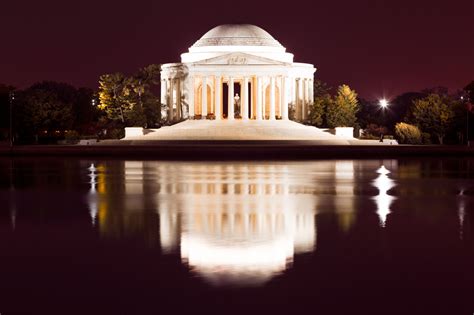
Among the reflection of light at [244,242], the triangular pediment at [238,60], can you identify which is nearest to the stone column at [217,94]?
the triangular pediment at [238,60]

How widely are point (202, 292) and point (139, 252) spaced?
14.5ft

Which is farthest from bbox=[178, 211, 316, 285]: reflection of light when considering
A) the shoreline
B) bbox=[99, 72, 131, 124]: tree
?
bbox=[99, 72, 131, 124]: tree

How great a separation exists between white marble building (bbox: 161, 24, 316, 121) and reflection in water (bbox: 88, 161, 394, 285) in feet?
258

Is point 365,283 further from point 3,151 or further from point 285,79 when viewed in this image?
point 285,79

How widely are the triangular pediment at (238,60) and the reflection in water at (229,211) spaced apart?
7848 cm

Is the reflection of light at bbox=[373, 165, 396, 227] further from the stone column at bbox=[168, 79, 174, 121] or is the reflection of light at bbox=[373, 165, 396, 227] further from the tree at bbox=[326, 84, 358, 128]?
the stone column at bbox=[168, 79, 174, 121]

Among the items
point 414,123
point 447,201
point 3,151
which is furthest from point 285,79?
point 447,201

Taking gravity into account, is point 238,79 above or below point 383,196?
above

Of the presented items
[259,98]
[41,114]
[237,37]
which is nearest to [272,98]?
[259,98]

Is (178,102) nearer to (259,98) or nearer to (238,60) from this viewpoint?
(238,60)

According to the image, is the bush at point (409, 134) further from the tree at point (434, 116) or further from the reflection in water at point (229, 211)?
the reflection in water at point (229, 211)

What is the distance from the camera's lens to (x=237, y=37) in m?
134

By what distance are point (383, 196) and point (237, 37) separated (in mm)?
103247

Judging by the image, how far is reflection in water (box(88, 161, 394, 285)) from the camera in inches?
726
